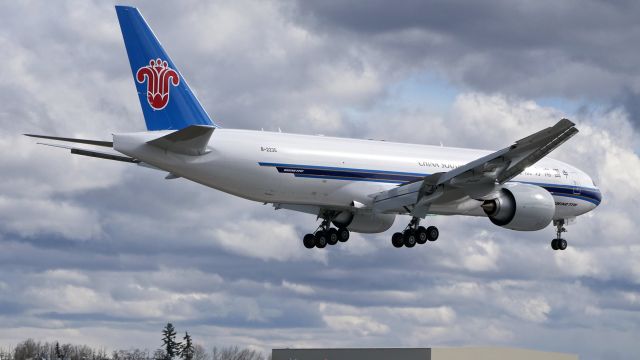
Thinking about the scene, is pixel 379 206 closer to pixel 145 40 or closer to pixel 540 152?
pixel 540 152

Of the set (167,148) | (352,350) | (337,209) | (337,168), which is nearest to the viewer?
(167,148)

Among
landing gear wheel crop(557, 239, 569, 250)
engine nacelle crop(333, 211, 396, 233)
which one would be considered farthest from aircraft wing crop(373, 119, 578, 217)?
landing gear wheel crop(557, 239, 569, 250)

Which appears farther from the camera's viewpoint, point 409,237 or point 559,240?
point 559,240

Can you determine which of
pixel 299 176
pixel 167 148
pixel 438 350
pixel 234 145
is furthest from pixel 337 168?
pixel 438 350

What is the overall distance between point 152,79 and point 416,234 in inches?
574

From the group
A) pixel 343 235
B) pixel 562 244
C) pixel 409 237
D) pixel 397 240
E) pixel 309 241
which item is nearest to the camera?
pixel 409 237

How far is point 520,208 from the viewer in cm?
5081

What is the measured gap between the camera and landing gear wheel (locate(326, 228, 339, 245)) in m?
56.6

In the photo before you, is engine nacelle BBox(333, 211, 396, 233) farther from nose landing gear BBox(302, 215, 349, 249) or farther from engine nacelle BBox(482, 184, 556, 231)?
engine nacelle BBox(482, 184, 556, 231)

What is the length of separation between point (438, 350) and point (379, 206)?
3286 cm

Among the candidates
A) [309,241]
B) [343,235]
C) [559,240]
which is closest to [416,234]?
[343,235]

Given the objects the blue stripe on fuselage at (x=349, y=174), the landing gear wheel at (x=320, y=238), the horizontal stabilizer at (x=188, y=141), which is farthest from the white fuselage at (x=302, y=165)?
the landing gear wheel at (x=320, y=238)

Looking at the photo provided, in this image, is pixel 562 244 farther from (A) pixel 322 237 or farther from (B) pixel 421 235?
(A) pixel 322 237

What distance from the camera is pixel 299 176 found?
49.7 meters
